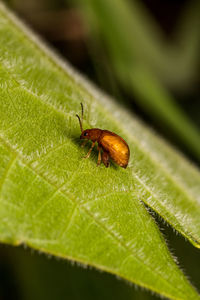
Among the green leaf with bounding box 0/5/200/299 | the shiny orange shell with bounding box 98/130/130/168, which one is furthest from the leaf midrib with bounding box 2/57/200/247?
the shiny orange shell with bounding box 98/130/130/168

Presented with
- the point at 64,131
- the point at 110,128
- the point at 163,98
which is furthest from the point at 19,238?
the point at 163,98

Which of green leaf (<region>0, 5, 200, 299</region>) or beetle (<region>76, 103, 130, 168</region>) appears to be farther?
beetle (<region>76, 103, 130, 168</region>)

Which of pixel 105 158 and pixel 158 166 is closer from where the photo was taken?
pixel 105 158

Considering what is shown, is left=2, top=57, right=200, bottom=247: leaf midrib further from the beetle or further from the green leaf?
the beetle

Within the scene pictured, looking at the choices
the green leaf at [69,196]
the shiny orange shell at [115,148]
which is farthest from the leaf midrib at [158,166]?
the shiny orange shell at [115,148]

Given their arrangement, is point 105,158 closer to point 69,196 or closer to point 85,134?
point 85,134

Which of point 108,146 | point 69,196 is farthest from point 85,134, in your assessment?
point 69,196
